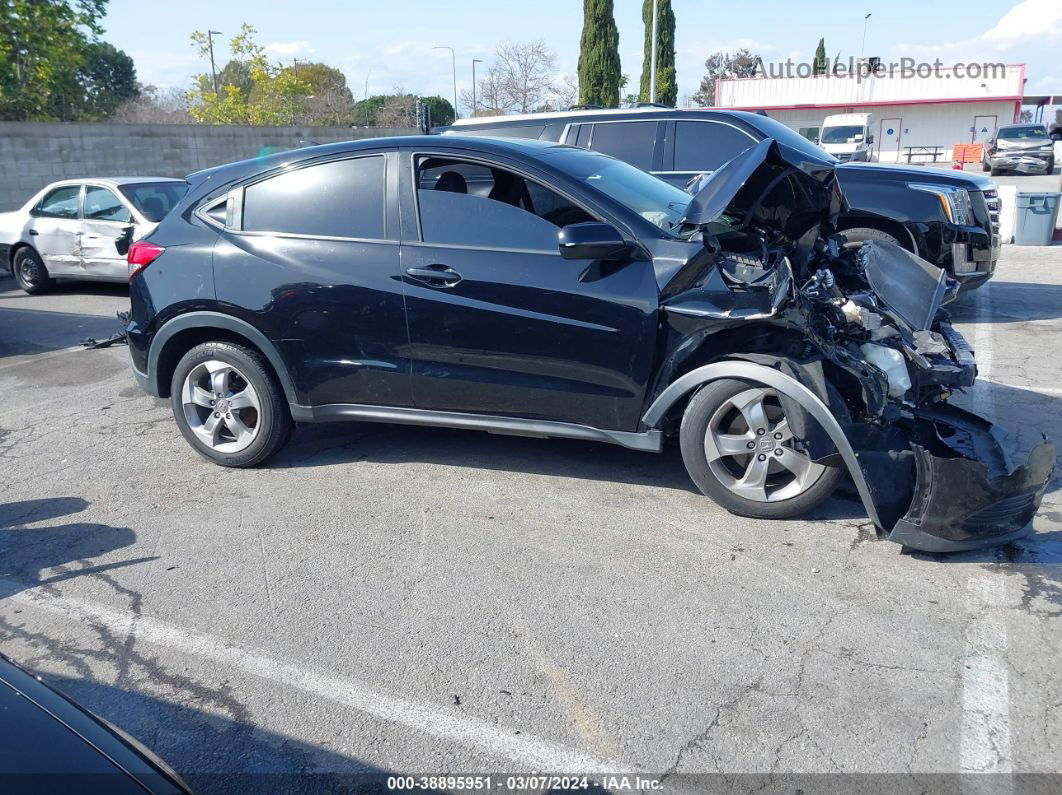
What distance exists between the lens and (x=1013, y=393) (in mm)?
6273

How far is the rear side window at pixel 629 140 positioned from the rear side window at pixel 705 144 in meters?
0.26

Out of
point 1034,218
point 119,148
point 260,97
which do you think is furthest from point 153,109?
point 1034,218

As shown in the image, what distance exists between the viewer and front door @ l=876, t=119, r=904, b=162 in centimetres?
4800

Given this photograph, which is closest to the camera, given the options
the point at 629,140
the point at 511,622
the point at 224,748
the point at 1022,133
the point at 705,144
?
the point at 224,748

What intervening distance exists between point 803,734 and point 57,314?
10.3m

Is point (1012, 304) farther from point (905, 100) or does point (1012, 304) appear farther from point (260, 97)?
point (905, 100)

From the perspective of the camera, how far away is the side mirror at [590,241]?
422 cm

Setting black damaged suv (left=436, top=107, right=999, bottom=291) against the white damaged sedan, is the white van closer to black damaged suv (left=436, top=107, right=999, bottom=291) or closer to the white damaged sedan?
black damaged suv (left=436, top=107, right=999, bottom=291)

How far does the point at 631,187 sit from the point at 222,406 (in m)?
2.74

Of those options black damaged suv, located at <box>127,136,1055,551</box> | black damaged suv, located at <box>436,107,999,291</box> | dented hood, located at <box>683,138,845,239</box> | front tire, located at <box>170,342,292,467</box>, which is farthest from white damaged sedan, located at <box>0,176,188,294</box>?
dented hood, located at <box>683,138,845,239</box>

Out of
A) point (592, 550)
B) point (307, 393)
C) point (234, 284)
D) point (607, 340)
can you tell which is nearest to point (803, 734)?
point (592, 550)

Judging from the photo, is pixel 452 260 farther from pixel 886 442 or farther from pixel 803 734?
pixel 803 734

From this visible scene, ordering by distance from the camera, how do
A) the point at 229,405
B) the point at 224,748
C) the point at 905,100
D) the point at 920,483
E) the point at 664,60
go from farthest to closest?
the point at 905,100, the point at 664,60, the point at 229,405, the point at 920,483, the point at 224,748

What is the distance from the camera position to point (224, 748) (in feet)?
9.39
